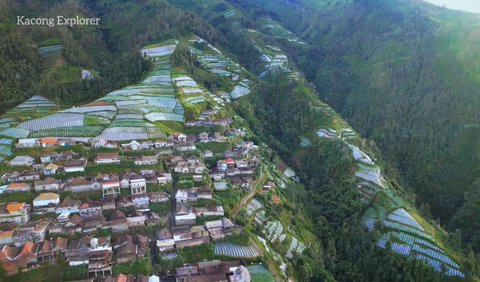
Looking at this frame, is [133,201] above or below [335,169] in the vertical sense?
above

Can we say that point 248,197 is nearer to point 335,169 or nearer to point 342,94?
point 335,169

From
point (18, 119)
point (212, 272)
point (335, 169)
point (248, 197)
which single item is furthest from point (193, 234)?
point (18, 119)

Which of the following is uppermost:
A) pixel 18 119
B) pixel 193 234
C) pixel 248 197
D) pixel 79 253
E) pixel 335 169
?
pixel 18 119

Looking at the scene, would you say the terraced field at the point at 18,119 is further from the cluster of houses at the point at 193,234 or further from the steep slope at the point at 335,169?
the steep slope at the point at 335,169

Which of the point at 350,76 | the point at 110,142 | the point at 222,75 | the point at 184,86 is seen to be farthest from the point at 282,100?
the point at 110,142

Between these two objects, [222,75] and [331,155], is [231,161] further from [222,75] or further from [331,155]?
[222,75]

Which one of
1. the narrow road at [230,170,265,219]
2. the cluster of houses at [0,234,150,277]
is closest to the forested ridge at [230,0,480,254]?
the narrow road at [230,170,265,219]

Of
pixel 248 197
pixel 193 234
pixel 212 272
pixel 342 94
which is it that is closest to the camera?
pixel 212 272

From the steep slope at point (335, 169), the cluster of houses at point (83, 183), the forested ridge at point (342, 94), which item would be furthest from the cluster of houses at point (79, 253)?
the steep slope at point (335, 169)

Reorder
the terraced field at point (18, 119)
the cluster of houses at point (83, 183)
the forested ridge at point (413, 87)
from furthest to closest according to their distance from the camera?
1. the forested ridge at point (413, 87)
2. the terraced field at point (18, 119)
3. the cluster of houses at point (83, 183)
